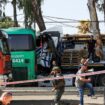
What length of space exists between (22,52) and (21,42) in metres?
0.49

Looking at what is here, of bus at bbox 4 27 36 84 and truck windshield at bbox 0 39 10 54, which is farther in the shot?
bus at bbox 4 27 36 84

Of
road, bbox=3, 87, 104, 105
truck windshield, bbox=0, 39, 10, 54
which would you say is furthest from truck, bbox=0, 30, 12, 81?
road, bbox=3, 87, 104, 105

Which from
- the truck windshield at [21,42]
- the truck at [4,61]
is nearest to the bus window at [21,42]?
the truck windshield at [21,42]

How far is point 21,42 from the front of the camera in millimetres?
22422

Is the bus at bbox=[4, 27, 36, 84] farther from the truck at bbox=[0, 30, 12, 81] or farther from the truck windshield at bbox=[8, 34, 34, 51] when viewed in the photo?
the truck at bbox=[0, 30, 12, 81]

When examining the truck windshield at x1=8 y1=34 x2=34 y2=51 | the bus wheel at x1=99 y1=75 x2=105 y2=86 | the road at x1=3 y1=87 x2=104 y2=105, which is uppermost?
the truck windshield at x1=8 y1=34 x2=34 y2=51

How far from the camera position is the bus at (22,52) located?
2228 cm

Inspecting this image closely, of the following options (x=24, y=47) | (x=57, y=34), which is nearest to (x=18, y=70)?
(x=24, y=47)

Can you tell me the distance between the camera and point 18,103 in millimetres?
17344

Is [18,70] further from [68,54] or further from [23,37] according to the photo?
[68,54]

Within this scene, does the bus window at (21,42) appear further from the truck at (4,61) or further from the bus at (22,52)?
the truck at (4,61)

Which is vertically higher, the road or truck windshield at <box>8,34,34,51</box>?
truck windshield at <box>8,34,34,51</box>

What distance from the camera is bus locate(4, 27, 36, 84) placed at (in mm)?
22281

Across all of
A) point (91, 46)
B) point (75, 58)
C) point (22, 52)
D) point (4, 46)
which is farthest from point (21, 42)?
point (91, 46)
